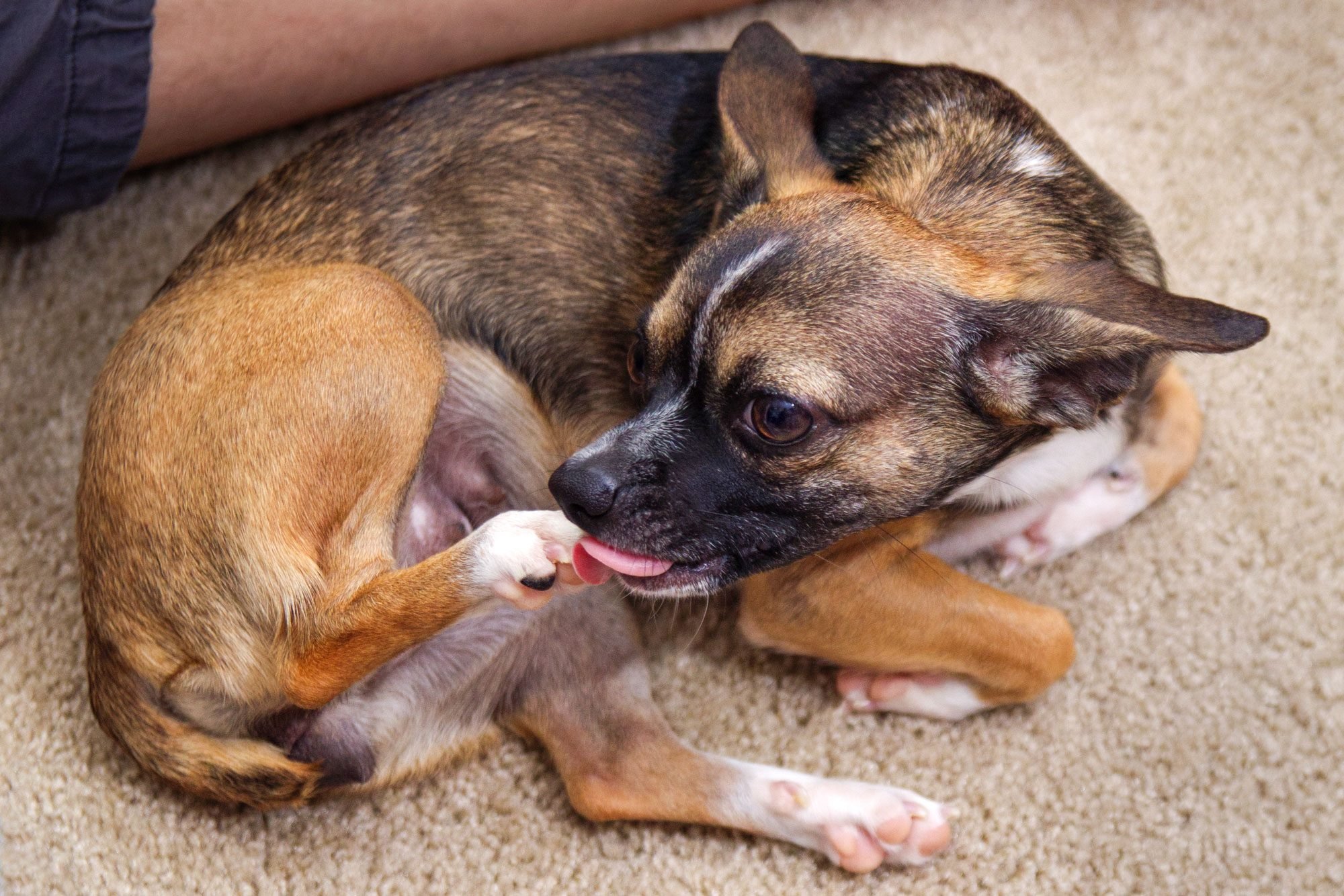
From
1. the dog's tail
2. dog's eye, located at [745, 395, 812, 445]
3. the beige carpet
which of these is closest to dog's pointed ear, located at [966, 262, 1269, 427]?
dog's eye, located at [745, 395, 812, 445]

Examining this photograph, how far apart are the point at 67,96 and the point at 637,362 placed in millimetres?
1629

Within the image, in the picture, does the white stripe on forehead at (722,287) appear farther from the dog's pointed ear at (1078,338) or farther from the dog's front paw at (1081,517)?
the dog's front paw at (1081,517)

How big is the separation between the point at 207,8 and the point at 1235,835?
3.28 meters

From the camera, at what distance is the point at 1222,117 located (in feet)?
12.0

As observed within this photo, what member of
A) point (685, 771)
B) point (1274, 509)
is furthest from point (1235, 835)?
point (685, 771)

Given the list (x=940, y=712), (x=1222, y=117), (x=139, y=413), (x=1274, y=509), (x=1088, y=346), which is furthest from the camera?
(x=1222, y=117)

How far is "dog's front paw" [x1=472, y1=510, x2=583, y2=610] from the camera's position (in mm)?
2443

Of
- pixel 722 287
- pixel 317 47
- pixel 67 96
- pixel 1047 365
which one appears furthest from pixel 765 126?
pixel 67 96

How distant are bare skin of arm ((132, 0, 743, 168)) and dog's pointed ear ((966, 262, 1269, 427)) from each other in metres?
1.93


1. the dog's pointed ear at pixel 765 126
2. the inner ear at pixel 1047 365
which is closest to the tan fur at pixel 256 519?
the dog's pointed ear at pixel 765 126

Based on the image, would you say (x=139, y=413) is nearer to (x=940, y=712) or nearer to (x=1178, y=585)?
(x=940, y=712)

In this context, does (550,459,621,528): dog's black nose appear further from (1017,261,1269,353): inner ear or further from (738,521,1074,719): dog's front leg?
(1017,261,1269,353): inner ear

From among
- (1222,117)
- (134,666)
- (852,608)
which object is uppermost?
(1222,117)

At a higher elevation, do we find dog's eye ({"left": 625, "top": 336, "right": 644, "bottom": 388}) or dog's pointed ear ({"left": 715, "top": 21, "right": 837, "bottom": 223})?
dog's pointed ear ({"left": 715, "top": 21, "right": 837, "bottom": 223})
